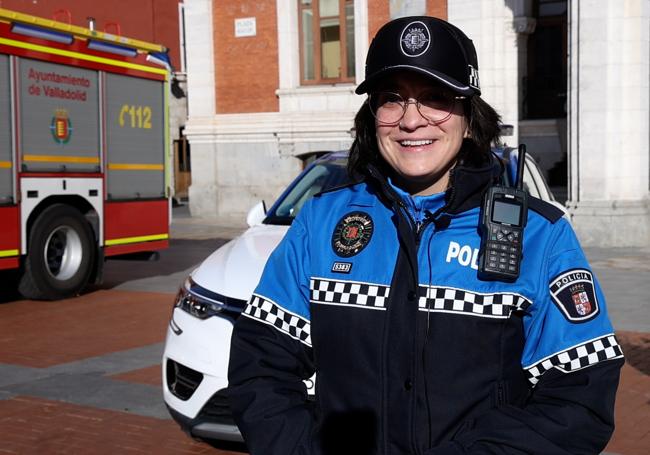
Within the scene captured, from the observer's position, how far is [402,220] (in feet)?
7.21

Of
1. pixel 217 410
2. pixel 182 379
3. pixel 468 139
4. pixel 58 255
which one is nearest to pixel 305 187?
pixel 182 379

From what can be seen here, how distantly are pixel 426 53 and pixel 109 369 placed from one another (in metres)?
5.95

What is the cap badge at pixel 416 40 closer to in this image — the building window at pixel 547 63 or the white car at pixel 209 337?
the white car at pixel 209 337

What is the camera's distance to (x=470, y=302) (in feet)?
6.94

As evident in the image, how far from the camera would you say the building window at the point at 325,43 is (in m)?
22.7

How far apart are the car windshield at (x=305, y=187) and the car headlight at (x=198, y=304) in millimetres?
1098

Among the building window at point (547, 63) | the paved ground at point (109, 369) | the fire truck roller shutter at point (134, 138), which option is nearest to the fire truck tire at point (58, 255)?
the paved ground at point (109, 369)

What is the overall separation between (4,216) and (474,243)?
922 centimetres

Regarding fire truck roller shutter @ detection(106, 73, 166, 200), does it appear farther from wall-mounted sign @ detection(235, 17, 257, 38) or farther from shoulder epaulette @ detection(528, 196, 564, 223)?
wall-mounted sign @ detection(235, 17, 257, 38)

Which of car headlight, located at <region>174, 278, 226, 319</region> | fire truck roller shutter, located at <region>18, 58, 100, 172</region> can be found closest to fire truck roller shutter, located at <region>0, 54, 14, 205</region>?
fire truck roller shutter, located at <region>18, 58, 100, 172</region>

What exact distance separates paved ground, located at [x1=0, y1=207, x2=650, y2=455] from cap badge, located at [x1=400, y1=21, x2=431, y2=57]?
379 centimetres

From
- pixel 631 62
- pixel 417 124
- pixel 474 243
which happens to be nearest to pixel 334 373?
pixel 474 243

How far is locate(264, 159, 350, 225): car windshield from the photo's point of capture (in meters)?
6.52

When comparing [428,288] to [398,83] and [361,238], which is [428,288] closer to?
[361,238]
